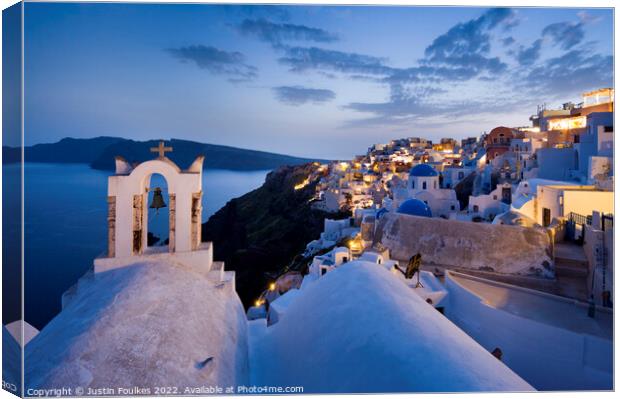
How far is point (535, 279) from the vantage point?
33.6ft

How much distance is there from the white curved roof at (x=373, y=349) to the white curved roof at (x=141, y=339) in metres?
0.56

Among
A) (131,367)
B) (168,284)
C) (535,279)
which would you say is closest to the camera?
(131,367)

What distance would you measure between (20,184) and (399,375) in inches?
167

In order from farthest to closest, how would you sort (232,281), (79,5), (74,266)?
(74,266)
(232,281)
(79,5)

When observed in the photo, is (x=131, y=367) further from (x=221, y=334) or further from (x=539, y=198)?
(x=539, y=198)

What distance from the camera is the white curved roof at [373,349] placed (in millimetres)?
2867

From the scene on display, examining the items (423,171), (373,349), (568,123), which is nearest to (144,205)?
(373,349)

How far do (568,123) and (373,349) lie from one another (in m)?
28.2

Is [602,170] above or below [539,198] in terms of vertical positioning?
above

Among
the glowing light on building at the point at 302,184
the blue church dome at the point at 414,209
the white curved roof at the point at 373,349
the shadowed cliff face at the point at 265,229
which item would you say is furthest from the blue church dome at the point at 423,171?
the glowing light on building at the point at 302,184

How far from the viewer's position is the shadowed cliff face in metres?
27.9

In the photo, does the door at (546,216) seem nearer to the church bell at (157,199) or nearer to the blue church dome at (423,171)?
the blue church dome at (423,171)

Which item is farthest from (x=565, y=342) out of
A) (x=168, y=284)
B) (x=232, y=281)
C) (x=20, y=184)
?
(x=20, y=184)

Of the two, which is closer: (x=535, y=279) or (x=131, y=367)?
(x=131, y=367)
